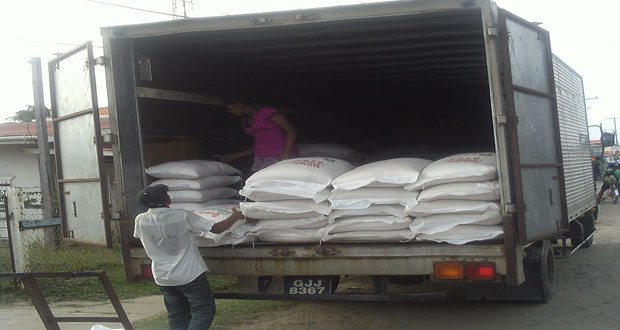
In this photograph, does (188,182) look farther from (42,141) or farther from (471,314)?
(42,141)

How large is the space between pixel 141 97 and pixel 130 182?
0.76m

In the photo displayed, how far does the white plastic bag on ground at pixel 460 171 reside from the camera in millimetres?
4910

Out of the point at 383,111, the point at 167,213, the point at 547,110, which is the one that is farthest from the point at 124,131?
the point at 383,111

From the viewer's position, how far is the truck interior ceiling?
585cm

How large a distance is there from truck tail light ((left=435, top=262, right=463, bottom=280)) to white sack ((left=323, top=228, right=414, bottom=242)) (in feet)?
1.03

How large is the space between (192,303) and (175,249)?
42 cm

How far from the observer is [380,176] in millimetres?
5180

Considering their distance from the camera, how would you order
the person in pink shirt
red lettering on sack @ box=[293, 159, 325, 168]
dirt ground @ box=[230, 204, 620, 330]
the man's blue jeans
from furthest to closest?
the person in pink shirt
dirt ground @ box=[230, 204, 620, 330]
red lettering on sack @ box=[293, 159, 325, 168]
the man's blue jeans

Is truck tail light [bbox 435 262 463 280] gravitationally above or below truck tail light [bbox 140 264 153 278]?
below

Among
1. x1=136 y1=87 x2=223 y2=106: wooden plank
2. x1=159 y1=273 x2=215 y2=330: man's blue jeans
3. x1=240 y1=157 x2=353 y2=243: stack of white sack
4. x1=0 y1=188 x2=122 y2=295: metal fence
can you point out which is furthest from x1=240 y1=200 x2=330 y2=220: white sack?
x1=0 y1=188 x2=122 y2=295: metal fence

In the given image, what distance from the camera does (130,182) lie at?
5465mm

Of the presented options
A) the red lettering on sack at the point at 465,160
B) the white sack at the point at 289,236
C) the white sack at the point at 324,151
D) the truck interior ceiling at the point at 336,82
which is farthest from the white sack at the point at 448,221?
the white sack at the point at 324,151

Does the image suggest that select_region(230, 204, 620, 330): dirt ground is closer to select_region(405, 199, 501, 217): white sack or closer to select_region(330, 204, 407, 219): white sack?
select_region(330, 204, 407, 219): white sack

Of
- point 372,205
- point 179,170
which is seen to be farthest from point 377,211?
point 179,170
